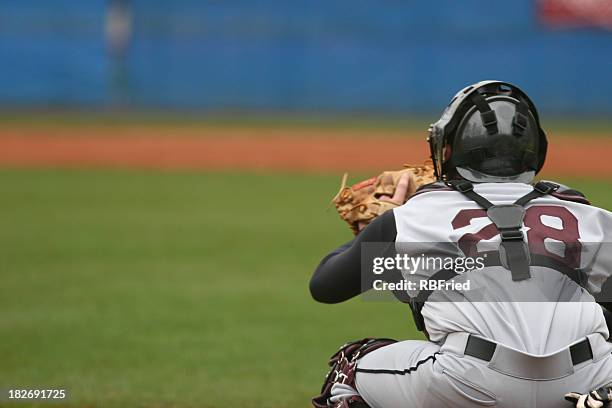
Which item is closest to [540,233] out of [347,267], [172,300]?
[347,267]

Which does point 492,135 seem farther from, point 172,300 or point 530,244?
point 172,300

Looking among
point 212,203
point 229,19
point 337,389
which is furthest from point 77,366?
point 229,19

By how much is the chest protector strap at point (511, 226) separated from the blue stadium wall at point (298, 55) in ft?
70.2

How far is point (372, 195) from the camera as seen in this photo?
345 cm

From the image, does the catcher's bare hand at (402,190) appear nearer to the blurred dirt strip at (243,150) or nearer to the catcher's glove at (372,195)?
the catcher's glove at (372,195)

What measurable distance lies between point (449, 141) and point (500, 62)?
845 inches

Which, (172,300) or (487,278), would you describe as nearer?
(487,278)

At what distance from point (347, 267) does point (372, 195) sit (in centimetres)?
54

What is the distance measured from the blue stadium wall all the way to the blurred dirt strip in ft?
10.4

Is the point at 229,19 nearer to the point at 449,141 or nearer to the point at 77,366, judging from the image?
the point at 77,366

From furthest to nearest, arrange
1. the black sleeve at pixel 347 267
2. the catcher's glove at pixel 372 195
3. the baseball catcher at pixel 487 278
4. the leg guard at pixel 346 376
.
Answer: the catcher's glove at pixel 372 195
the leg guard at pixel 346 376
the black sleeve at pixel 347 267
the baseball catcher at pixel 487 278

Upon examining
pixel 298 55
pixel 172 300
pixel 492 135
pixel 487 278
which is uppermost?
pixel 298 55

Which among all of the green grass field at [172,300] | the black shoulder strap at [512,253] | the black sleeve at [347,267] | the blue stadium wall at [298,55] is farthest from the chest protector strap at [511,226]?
the blue stadium wall at [298,55]

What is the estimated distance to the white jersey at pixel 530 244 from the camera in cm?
271
